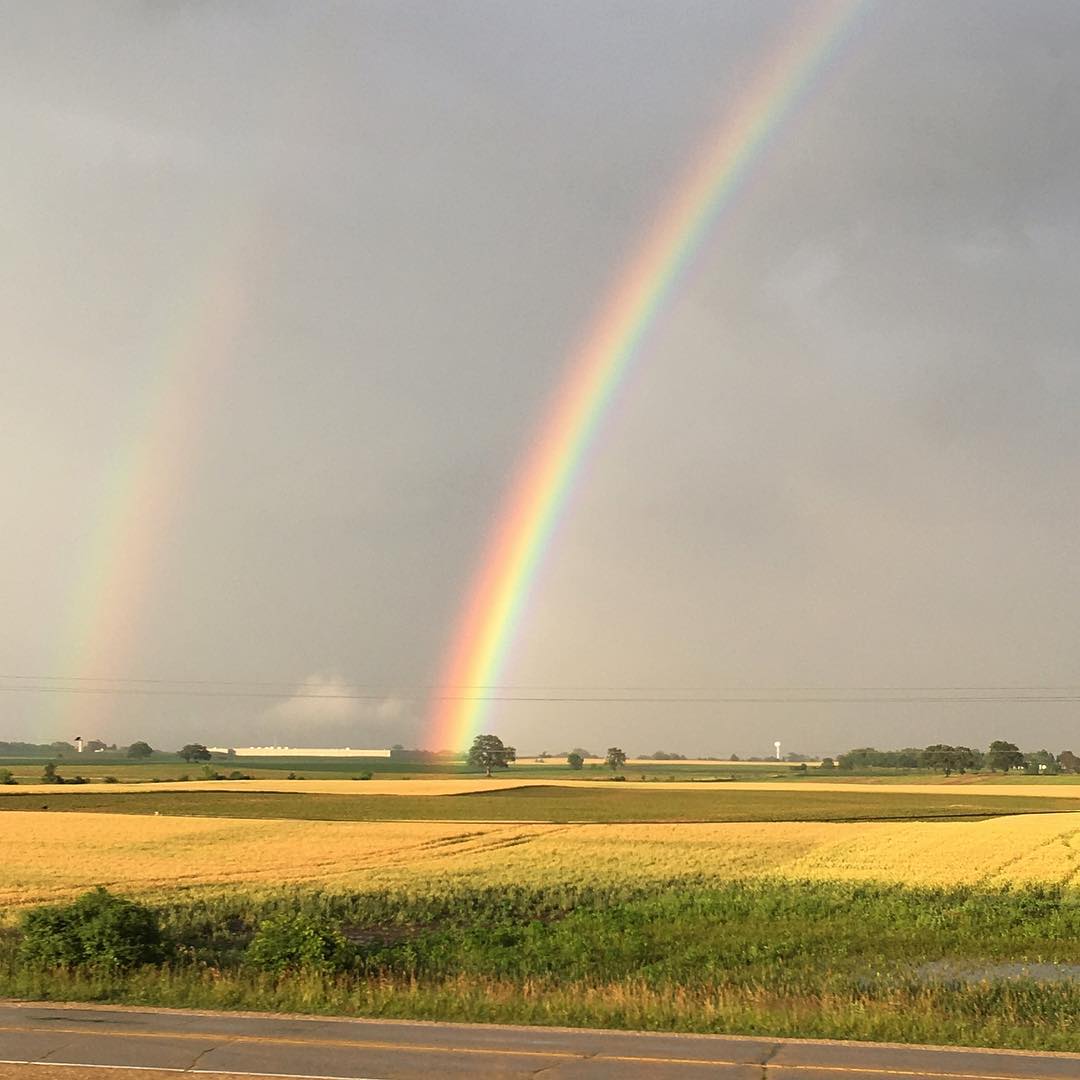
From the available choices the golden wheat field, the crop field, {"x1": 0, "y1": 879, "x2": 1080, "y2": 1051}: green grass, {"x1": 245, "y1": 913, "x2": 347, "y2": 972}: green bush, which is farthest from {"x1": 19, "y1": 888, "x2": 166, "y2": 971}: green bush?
the golden wheat field

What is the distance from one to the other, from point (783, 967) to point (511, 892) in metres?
18.1

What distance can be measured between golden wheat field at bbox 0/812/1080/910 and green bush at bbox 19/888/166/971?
1597 cm

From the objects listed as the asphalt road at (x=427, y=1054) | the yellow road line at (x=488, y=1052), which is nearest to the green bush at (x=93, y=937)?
the asphalt road at (x=427, y=1054)

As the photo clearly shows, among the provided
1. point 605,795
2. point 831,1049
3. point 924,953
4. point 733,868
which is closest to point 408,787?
point 605,795

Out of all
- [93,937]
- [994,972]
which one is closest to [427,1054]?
[93,937]

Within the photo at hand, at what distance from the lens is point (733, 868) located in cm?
5588

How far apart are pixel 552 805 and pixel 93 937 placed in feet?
361

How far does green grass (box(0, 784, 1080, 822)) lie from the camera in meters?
106

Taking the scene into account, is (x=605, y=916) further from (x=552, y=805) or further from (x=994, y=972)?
(x=552, y=805)

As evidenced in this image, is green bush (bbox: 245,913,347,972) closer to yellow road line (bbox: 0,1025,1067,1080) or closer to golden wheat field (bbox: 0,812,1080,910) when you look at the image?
yellow road line (bbox: 0,1025,1067,1080)

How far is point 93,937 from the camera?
2456 cm

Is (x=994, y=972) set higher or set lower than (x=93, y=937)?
lower

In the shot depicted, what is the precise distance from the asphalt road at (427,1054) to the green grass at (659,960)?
1.29 meters

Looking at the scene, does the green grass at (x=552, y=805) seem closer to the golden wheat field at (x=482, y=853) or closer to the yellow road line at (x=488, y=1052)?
the golden wheat field at (x=482, y=853)
